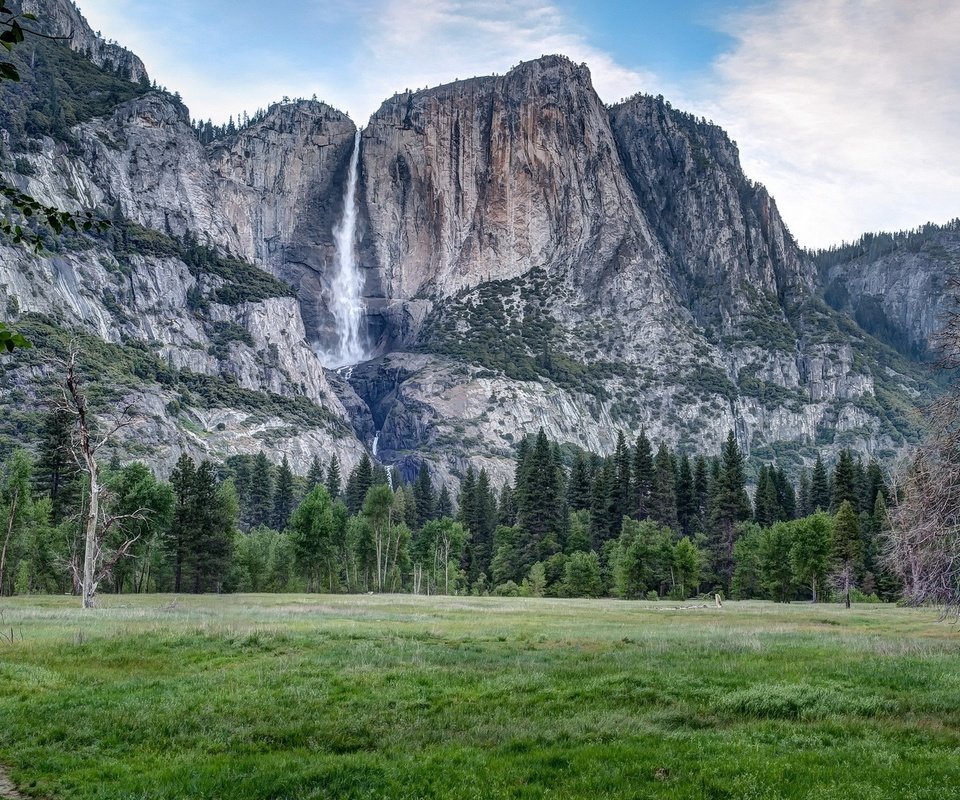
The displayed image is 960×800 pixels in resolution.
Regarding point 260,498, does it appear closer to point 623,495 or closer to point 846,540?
point 623,495

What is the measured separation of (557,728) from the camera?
15930 mm

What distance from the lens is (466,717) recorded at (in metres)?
17.1

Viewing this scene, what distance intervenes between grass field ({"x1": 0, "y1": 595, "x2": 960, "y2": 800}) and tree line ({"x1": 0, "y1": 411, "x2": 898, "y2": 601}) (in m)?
40.3

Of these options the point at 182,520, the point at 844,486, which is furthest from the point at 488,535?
the point at 182,520

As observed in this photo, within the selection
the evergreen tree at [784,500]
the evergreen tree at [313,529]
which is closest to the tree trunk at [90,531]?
the evergreen tree at [313,529]

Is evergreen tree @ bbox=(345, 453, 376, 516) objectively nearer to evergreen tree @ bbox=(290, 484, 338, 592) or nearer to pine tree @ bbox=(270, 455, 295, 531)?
pine tree @ bbox=(270, 455, 295, 531)

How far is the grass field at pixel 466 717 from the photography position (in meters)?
12.6

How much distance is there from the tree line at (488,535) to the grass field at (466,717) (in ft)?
132

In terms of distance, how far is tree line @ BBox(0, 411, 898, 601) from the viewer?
8194cm

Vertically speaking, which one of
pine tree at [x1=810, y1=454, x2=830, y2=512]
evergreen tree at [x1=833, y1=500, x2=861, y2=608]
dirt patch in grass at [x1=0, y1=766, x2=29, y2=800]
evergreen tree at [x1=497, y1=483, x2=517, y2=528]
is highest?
pine tree at [x1=810, y1=454, x2=830, y2=512]

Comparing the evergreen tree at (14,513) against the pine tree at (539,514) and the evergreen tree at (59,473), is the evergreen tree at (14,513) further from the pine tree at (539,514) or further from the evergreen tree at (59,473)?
the pine tree at (539,514)

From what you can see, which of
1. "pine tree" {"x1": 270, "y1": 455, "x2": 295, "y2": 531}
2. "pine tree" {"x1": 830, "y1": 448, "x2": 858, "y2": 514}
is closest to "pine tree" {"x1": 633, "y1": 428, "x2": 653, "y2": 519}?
"pine tree" {"x1": 830, "y1": 448, "x2": 858, "y2": 514}

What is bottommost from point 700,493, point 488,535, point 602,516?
point 488,535

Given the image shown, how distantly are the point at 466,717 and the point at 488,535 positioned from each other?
4857 inches
